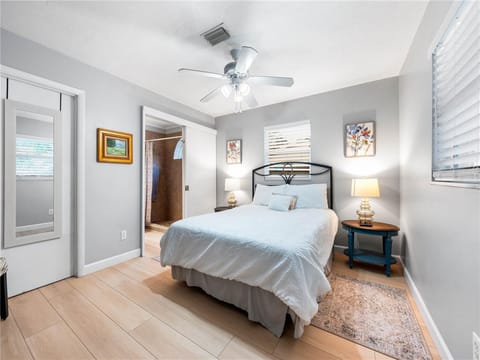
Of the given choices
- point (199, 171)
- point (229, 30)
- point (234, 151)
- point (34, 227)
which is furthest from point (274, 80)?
point (34, 227)

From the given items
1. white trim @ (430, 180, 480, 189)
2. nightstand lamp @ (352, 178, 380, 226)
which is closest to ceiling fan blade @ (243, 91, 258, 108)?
nightstand lamp @ (352, 178, 380, 226)

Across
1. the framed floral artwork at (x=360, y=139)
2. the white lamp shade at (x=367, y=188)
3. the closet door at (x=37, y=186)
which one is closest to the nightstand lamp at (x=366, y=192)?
the white lamp shade at (x=367, y=188)

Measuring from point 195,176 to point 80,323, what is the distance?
103 inches

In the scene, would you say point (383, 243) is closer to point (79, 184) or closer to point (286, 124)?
point (286, 124)

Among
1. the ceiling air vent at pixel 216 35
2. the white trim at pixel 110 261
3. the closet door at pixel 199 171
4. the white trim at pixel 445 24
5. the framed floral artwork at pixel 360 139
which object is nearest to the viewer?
the white trim at pixel 445 24

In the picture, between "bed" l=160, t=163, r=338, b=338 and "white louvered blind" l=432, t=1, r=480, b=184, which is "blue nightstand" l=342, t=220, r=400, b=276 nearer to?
"bed" l=160, t=163, r=338, b=338

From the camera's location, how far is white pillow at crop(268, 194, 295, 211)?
2764 millimetres

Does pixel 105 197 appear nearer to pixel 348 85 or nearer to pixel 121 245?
pixel 121 245

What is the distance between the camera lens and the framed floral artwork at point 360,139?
2795 mm

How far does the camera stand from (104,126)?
8.10 feet

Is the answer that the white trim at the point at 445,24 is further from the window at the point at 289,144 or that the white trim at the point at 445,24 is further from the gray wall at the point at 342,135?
the window at the point at 289,144

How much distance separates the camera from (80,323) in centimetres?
152

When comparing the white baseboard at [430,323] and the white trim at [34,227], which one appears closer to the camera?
the white baseboard at [430,323]

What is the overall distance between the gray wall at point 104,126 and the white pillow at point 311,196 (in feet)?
7.83
